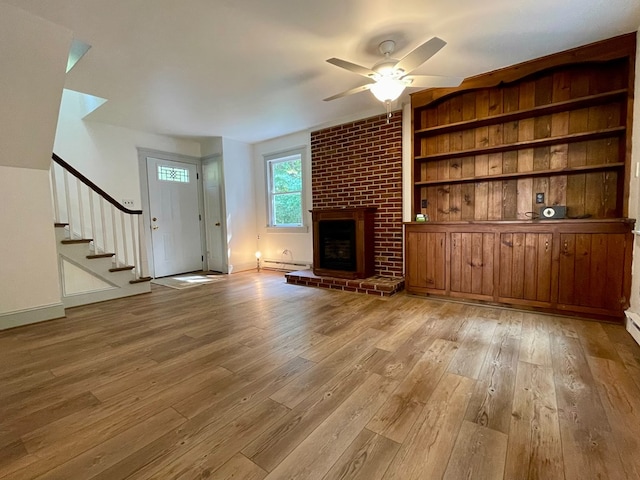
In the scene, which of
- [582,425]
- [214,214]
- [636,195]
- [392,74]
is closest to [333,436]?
[582,425]

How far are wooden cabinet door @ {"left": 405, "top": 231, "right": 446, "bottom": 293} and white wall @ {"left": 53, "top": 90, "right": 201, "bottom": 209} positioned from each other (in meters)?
4.36

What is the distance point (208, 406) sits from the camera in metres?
1.56

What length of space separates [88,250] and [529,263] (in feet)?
16.4

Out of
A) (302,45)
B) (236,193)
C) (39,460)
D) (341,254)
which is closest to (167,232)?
(236,193)

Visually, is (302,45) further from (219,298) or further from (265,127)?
(219,298)

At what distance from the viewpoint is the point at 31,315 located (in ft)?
9.47

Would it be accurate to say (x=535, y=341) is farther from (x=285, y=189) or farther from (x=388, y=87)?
(x=285, y=189)

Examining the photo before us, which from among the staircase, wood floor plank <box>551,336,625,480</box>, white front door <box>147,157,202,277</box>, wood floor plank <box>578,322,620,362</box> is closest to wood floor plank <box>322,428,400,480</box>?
wood floor plank <box>551,336,625,480</box>

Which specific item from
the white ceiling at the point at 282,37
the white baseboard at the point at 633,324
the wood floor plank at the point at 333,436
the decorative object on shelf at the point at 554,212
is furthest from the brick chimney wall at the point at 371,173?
the wood floor plank at the point at 333,436

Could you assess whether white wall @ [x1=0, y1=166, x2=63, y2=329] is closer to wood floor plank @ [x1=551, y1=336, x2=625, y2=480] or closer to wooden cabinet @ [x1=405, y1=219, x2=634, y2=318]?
wooden cabinet @ [x1=405, y1=219, x2=634, y2=318]

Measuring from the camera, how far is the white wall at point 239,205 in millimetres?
5344

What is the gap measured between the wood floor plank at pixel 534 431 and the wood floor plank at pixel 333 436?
600 millimetres

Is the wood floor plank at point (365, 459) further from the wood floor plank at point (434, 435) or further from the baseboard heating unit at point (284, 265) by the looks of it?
the baseboard heating unit at point (284, 265)

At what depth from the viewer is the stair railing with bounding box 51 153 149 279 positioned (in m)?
3.73
